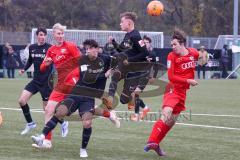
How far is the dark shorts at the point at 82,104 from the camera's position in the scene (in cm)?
1094

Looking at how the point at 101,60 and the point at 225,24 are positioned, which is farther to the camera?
the point at 225,24

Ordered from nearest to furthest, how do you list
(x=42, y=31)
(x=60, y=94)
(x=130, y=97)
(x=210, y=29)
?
(x=60, y=94) → (x=42, y=31) → (x=130, y=97) → (x=210, y=29)

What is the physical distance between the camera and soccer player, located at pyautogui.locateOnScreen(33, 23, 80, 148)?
12.2 meters

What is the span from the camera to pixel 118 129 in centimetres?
1466

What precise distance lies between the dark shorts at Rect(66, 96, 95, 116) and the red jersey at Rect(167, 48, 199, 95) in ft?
4.38

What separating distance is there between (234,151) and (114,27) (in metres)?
60.7

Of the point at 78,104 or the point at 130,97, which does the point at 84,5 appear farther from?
the point at 78,104

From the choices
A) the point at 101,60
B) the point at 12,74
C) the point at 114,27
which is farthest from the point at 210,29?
the point at 101,60

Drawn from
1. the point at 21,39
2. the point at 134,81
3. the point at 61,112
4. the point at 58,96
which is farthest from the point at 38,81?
the point at 21,39

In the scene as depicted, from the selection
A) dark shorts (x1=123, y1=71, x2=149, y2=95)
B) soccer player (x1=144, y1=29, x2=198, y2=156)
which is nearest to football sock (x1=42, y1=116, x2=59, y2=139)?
soccer player (x1=144, y1=29, x2=198, y2=156)

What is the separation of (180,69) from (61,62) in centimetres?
230

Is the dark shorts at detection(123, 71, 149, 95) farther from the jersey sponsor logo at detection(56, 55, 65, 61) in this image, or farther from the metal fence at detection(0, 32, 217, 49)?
the metal fence at detection(0, 32, 217, 49)

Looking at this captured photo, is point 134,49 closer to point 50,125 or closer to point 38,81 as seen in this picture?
point 38,81

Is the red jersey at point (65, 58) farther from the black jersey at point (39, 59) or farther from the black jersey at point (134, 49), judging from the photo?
the black jersey at point (134, 49)
